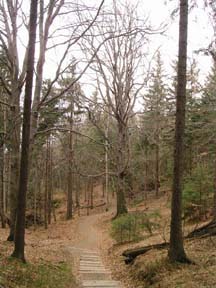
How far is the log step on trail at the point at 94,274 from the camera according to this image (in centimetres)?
899

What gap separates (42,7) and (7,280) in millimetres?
9593

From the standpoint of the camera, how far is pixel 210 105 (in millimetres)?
13766

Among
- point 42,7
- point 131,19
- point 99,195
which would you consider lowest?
point 99,195

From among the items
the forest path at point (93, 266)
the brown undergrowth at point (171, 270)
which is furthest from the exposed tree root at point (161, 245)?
the forest path at point (93, 266)

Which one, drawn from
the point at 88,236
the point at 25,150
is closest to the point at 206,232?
the point at 25,150

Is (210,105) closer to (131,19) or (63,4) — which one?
(63,4)

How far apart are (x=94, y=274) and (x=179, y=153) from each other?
4099 millimetres

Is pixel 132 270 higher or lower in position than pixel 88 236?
higher

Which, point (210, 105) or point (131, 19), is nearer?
point (210, 105)

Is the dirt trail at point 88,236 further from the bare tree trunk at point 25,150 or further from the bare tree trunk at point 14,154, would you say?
the bare tree trunk at point 25,150

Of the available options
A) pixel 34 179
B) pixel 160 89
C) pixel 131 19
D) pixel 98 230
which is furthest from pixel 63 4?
pixel 160 89

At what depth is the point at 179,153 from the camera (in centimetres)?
924

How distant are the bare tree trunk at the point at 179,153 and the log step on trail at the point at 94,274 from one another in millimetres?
1600

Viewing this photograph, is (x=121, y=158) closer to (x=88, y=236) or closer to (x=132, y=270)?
(x=88, y=236)
